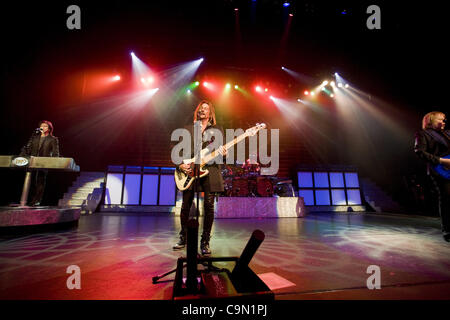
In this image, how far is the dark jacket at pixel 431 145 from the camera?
2.78 meters

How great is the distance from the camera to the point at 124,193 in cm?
777

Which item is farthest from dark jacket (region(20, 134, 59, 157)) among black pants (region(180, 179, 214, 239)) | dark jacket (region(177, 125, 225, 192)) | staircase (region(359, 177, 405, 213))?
staircase (region(359, 177, 405, 213))

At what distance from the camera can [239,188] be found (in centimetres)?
610

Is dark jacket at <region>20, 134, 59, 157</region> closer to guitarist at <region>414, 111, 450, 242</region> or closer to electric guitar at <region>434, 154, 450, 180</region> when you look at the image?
guitarist at <region>414, 111, 450, 242</region>

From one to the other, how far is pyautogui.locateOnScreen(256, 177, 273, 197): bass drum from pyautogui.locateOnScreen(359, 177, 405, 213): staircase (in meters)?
5.42

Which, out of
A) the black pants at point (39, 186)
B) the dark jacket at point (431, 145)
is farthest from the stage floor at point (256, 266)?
the black pants at point (39, 186)

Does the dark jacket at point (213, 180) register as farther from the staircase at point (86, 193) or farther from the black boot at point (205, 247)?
the staircase at point (86, 193)

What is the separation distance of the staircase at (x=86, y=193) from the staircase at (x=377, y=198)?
37.0 feet

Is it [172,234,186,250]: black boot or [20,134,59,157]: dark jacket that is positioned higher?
[20,134,59,157]: dark jacket

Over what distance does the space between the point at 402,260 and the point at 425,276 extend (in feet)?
1.55

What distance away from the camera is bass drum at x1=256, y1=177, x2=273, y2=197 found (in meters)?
6.21

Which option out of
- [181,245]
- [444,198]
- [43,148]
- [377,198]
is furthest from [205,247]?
[377,198]
